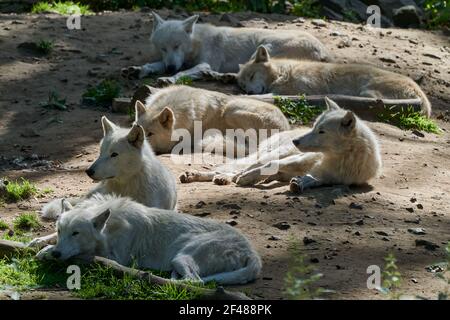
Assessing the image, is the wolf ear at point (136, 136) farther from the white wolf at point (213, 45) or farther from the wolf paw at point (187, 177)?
the white wolf at point (213, 45)

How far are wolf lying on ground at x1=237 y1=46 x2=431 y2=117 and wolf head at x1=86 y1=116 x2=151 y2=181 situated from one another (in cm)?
543

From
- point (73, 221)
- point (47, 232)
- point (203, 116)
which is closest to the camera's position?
point (73, 221)

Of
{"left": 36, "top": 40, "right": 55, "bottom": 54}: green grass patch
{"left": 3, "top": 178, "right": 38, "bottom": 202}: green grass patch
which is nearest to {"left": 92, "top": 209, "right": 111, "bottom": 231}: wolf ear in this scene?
{"left": 3, "top": 178, "right": 38, "bottom": 202}: green grass patch

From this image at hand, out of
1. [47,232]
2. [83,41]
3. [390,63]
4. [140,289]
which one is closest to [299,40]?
[390,63]

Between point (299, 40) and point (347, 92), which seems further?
point (299, 40)

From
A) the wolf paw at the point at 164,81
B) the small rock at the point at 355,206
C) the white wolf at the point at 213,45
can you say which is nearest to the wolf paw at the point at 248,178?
the small rock at the point at 355,206

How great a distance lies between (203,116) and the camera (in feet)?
37.3

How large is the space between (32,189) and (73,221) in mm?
2430

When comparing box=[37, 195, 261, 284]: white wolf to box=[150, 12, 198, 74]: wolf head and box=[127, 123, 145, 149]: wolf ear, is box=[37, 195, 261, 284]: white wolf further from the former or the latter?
box=[150, 12, 198, 74]: wolf head

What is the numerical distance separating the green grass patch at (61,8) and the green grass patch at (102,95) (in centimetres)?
435

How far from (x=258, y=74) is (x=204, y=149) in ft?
9.32

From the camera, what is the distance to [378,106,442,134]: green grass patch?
39.4ft
